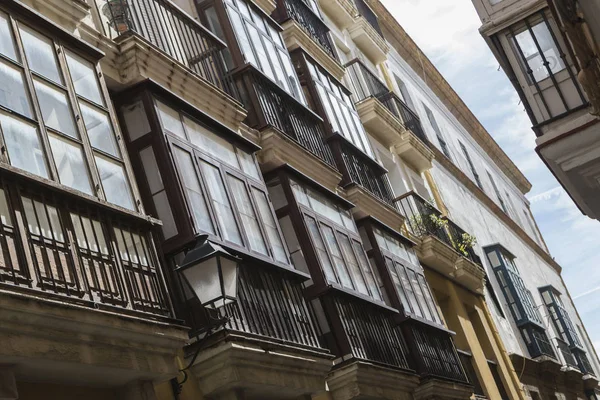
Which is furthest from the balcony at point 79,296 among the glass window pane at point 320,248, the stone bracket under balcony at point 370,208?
the stone bracket under balcony at point 370,208

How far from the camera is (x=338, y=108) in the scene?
15430 millimetres

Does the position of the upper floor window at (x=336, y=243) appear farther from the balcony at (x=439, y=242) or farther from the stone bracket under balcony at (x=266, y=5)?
the balcony at (x=439, y=242)

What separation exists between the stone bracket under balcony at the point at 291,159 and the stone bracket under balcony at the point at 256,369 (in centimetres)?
302

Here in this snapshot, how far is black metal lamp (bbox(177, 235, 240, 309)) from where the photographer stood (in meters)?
7.25

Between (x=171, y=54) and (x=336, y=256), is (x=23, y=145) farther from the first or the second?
(x=336, y=256)

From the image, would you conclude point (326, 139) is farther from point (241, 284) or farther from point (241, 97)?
point (241, 284)

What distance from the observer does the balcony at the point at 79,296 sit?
5852 millimetres

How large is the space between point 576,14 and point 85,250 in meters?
5.52

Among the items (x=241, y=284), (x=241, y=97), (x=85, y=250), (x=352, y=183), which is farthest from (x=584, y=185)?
(x=85, y=250)

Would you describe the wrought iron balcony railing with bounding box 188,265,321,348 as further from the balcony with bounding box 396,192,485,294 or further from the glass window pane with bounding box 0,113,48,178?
the balcony with bounding box 396,192,485,294

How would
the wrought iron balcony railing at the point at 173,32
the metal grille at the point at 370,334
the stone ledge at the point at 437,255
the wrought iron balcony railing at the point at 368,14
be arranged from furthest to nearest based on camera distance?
1. the wrought iron balcony railing at the point at 368,14
2. the stone ledge at the point at 437,255
3. the metal grille at the point at 370,334
4. the wrought iron balcony railing at the point at 173,32

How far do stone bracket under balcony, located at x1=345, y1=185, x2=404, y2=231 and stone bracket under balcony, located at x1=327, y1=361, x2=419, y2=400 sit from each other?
10.3 feet

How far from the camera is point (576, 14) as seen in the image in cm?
938

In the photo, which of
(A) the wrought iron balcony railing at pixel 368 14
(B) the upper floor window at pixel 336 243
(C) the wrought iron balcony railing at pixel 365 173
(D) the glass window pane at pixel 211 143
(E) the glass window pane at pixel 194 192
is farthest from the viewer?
(A) the wrought iron balcony railing at pixel 368 14
